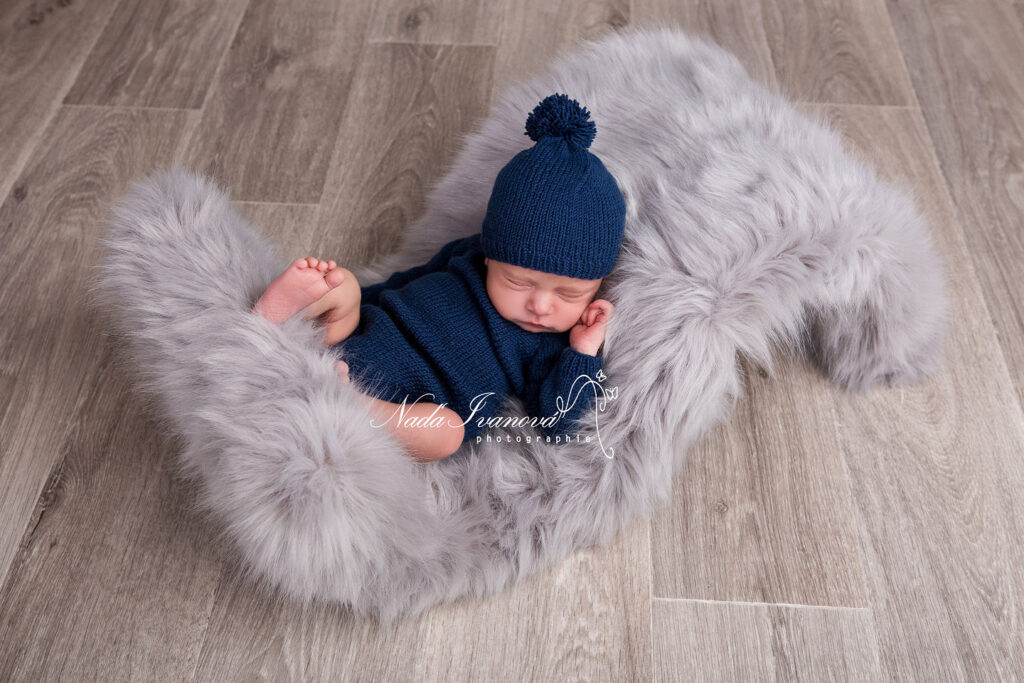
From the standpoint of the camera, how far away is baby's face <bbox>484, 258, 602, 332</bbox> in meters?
1.04

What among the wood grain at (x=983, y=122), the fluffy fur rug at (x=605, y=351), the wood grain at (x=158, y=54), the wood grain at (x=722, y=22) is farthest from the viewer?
the wood grain at (x=722, y=22)

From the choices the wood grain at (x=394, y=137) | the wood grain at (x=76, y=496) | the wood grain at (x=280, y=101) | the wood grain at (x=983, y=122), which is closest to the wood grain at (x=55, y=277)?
the wood grain at (x=76, y=496)

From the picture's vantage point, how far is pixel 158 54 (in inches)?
70.6

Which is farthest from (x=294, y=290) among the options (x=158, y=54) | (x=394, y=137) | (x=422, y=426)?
(x=158, y=54)

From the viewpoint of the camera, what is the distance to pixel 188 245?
101 cm

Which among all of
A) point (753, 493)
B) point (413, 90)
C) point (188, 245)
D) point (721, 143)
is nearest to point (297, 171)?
point (413, 90)

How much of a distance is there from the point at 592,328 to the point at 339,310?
0.34m

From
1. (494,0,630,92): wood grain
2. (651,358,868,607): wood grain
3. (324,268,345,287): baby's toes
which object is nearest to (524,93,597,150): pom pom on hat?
(324,268,345,287): baby's toes

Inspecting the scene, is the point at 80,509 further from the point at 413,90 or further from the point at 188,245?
the point at 413,90

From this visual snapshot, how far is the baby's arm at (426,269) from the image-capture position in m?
1.19

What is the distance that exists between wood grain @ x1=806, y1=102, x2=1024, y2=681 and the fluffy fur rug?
0.08 metres

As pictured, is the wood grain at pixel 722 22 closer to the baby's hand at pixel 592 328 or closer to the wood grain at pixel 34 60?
the baby's hand at pixel 592 328

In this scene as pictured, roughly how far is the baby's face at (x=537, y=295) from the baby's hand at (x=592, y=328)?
1 centimetres

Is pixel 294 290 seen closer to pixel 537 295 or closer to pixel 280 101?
pixel 537 295
